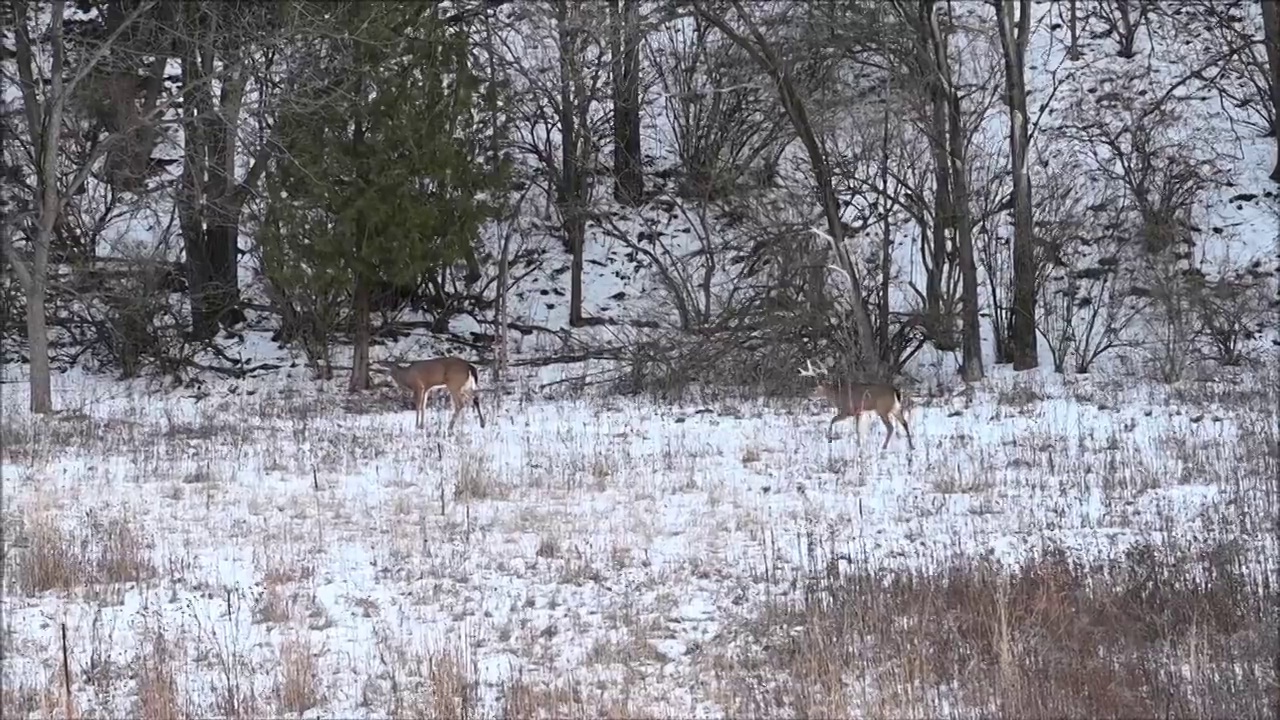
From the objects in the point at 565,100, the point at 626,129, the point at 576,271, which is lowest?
the point at 576,271

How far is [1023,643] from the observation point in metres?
6.34

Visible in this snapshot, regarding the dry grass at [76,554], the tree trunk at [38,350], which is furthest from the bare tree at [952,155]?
the dry grass at [76,554]

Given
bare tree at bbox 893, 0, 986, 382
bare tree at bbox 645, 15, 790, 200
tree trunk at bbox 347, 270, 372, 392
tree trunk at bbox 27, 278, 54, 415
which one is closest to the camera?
tree trunk at bbox 27, 278, 54, 415

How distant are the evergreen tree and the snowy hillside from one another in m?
3.00

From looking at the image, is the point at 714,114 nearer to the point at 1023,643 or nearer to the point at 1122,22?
the point at 1122,22

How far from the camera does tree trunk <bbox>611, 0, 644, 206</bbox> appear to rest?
24078 mm

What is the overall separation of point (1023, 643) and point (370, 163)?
1481cm

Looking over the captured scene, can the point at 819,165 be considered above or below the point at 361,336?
above

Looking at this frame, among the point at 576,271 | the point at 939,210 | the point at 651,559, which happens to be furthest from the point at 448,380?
the point at 576,271

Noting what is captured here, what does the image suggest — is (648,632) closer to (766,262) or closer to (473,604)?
(473,604)

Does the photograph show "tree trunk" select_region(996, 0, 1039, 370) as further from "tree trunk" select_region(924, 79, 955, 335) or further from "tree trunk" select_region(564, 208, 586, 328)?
"tree trunk" select_region(564, 208, 586, 328)

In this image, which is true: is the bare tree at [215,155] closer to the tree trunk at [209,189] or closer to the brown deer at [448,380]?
the tree trunk at [209,189]

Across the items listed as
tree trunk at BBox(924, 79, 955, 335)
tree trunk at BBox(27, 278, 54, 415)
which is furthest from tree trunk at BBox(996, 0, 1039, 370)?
tree trunk at BBox(27, 278, 54, 415)

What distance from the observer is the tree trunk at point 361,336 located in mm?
20188
